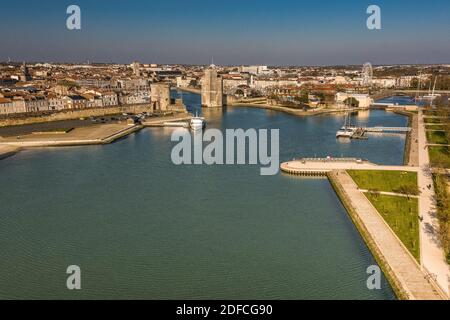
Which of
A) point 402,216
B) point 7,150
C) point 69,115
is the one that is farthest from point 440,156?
point 69,115

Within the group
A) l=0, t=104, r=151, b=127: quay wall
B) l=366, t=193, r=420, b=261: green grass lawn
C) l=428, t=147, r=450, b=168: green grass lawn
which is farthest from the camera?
l=0, t=104, r=151, b=127: quay wall

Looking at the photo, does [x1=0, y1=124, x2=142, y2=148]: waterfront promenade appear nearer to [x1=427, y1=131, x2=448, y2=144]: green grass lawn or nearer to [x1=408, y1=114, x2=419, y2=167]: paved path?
[x1=408, y1=114, x2=419, y2=167]: paved path

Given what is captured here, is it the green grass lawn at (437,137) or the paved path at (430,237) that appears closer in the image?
the paved path at (430,237)

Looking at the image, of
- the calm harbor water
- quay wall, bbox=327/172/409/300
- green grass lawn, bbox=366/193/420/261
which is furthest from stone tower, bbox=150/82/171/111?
green grass lawn, bbox=366/193/420/261

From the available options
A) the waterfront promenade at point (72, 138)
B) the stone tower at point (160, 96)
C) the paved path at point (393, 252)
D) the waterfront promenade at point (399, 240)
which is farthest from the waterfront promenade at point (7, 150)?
the stone tower at point (160, 96)

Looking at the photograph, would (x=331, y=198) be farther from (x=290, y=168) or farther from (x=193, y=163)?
(x=193, y=163)

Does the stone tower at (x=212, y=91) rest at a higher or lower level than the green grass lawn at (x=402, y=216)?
higher

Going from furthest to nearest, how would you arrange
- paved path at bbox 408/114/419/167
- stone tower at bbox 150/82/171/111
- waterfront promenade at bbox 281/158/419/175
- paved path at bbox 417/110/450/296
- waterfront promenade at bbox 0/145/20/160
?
stone tower at bbox 150/82/171/111 → waterfront promenade at bbox 0/145/20/160 → paved path at bbox 408/114/419/167 → waterfront promenade at bbox 281/158/419/175 → paved path at bbox 417/110/450/296

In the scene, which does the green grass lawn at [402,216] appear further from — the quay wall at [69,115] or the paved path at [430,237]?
the quay wall at [69,115]
